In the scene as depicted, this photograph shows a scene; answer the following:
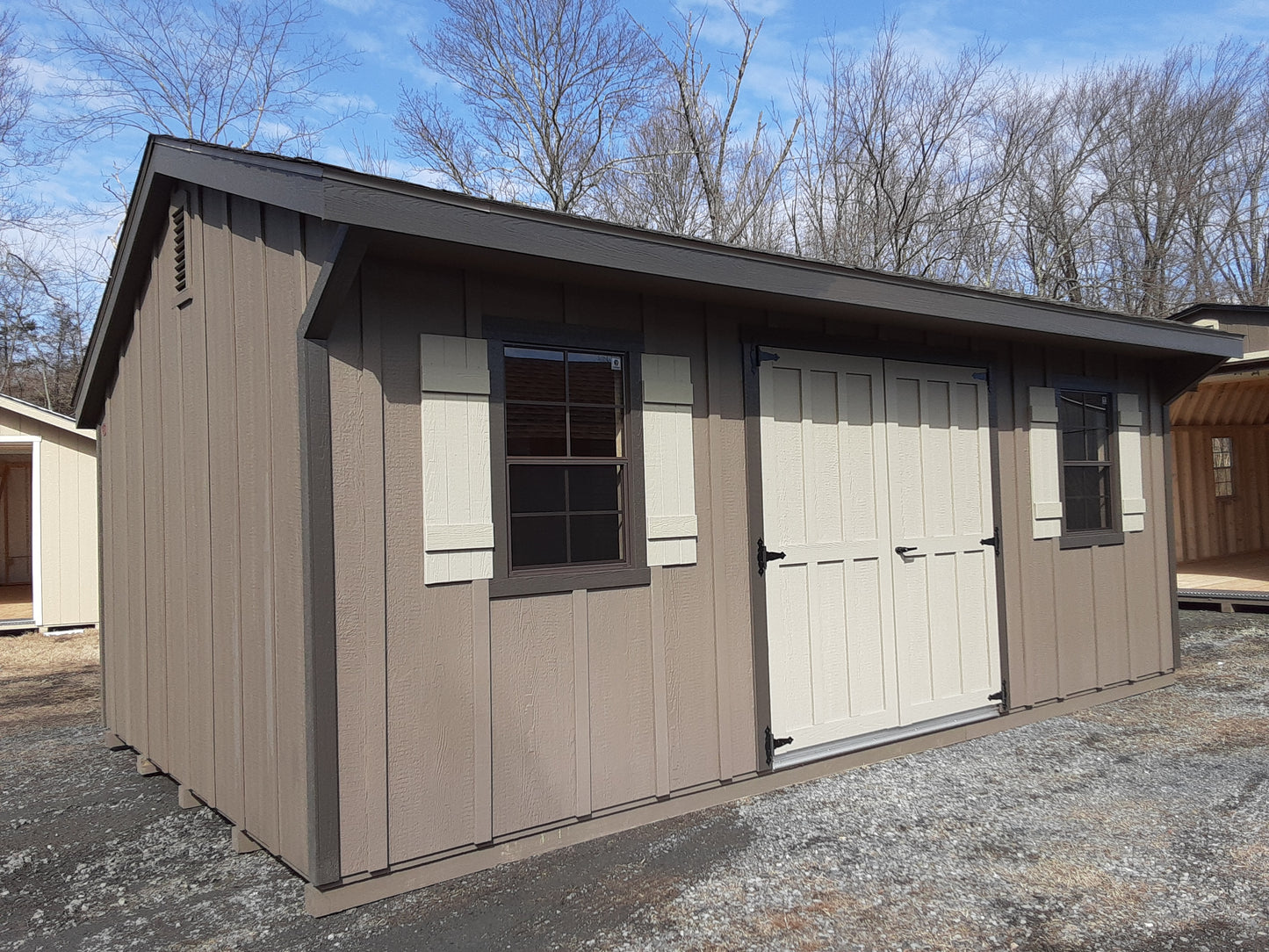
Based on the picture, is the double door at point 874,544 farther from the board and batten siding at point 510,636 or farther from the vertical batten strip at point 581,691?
the vertical batten strip at point 581,691

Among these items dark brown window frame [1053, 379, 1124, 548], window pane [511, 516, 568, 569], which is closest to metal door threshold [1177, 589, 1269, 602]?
dark brown window frame [1053, 379, 1124, 548]

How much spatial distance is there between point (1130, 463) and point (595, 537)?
424 cm

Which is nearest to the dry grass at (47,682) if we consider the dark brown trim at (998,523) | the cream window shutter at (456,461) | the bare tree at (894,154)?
the cream window shutter at (456,461)

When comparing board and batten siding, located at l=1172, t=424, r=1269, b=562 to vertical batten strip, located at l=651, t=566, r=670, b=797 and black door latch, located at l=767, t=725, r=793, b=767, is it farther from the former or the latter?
vertical batten strip, located at l=651, t=566, r=670, b=797

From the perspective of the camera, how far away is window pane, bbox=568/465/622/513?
Result: 3.69 m

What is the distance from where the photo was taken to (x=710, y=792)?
12.9ft

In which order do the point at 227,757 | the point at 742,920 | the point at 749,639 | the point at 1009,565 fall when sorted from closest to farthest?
1. the point at 742,920
2. the point at 227,757
3. the point at 749,639
4. the point at 1009,565

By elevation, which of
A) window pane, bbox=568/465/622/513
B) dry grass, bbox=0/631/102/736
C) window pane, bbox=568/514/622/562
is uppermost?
window pane, bbox=568/465/622/513

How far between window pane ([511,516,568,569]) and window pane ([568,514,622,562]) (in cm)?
5

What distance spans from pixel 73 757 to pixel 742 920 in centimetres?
455

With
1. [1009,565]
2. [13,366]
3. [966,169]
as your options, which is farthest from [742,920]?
[13,366]

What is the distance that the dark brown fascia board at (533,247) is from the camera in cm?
281

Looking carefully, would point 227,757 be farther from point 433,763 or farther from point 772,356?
point 772,356

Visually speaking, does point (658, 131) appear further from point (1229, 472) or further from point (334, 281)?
point (334, 281)
